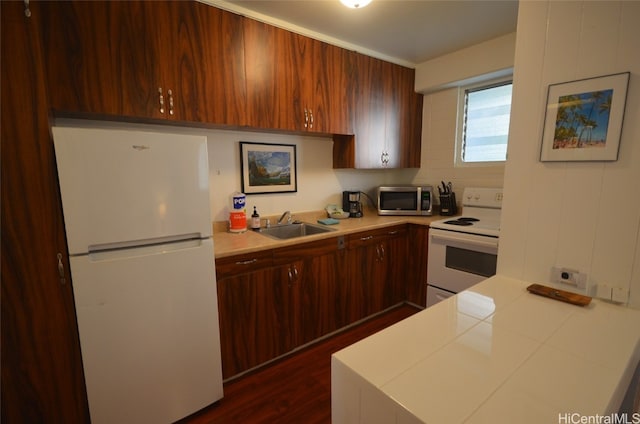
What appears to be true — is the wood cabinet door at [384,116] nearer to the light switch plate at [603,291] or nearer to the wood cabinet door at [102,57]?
the wood cabinet door at [102,57]

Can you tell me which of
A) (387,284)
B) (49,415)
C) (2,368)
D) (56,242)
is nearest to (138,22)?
(56,242)

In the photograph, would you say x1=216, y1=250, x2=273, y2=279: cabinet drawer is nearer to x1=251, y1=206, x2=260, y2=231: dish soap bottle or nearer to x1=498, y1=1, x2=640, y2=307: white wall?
x1=251, y1=206, x2=260, y2=231: dish soap bottle

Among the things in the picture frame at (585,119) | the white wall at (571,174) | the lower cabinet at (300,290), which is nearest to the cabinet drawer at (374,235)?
the lower cabinet at (300,290)

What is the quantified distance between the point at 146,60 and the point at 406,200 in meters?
2.44

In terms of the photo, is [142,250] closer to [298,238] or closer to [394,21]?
[298,238]

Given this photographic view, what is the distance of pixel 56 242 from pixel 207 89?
1.13 m

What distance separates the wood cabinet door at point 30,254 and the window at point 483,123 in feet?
10.4

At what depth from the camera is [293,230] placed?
2633 mm

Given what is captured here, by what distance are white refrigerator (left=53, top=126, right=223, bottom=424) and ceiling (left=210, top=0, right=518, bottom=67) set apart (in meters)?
1.12

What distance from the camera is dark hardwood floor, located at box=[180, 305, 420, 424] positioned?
5.45ft

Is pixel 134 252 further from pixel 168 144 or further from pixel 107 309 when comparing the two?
pixel 168 144

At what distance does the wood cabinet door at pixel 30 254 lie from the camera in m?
1.14

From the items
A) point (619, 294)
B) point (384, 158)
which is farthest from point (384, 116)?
point (619, 294)

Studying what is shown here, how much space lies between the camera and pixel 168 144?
1.43 metres
